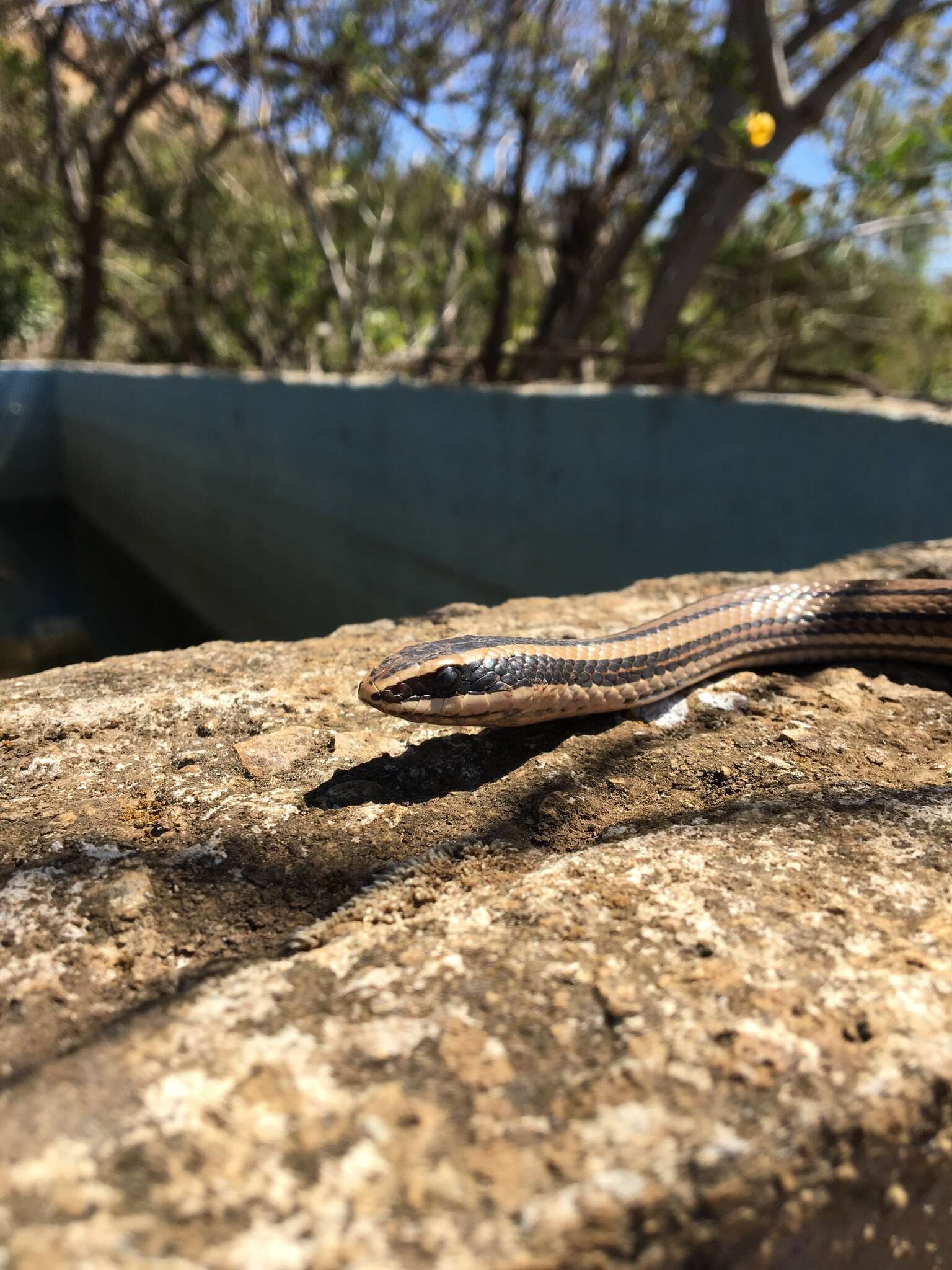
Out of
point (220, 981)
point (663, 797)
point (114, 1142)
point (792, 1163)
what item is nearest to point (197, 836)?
point (220, 981)

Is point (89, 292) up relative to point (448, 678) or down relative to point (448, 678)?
up

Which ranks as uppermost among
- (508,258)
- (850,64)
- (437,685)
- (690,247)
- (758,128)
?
(850,64)

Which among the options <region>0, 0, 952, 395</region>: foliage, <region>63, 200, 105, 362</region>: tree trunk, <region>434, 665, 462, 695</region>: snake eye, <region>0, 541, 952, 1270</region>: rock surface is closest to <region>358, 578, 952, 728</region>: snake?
<region>434, 665, 462, 695</region>: snake eye

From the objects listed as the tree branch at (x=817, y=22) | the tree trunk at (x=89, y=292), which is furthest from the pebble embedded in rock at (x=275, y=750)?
the tree trunk at (x=89, y=292)

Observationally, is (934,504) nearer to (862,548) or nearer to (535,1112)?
(862,548)

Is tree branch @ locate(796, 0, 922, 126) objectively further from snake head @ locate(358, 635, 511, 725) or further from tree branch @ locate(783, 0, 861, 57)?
snake head @ locate(358, 635, 511, 725)

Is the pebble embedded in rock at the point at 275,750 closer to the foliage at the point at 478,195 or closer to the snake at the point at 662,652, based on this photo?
the snake at the point at 662,652

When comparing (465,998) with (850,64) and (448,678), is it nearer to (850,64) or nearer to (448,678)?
(448,678)

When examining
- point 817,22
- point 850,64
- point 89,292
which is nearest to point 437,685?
point 850,64
